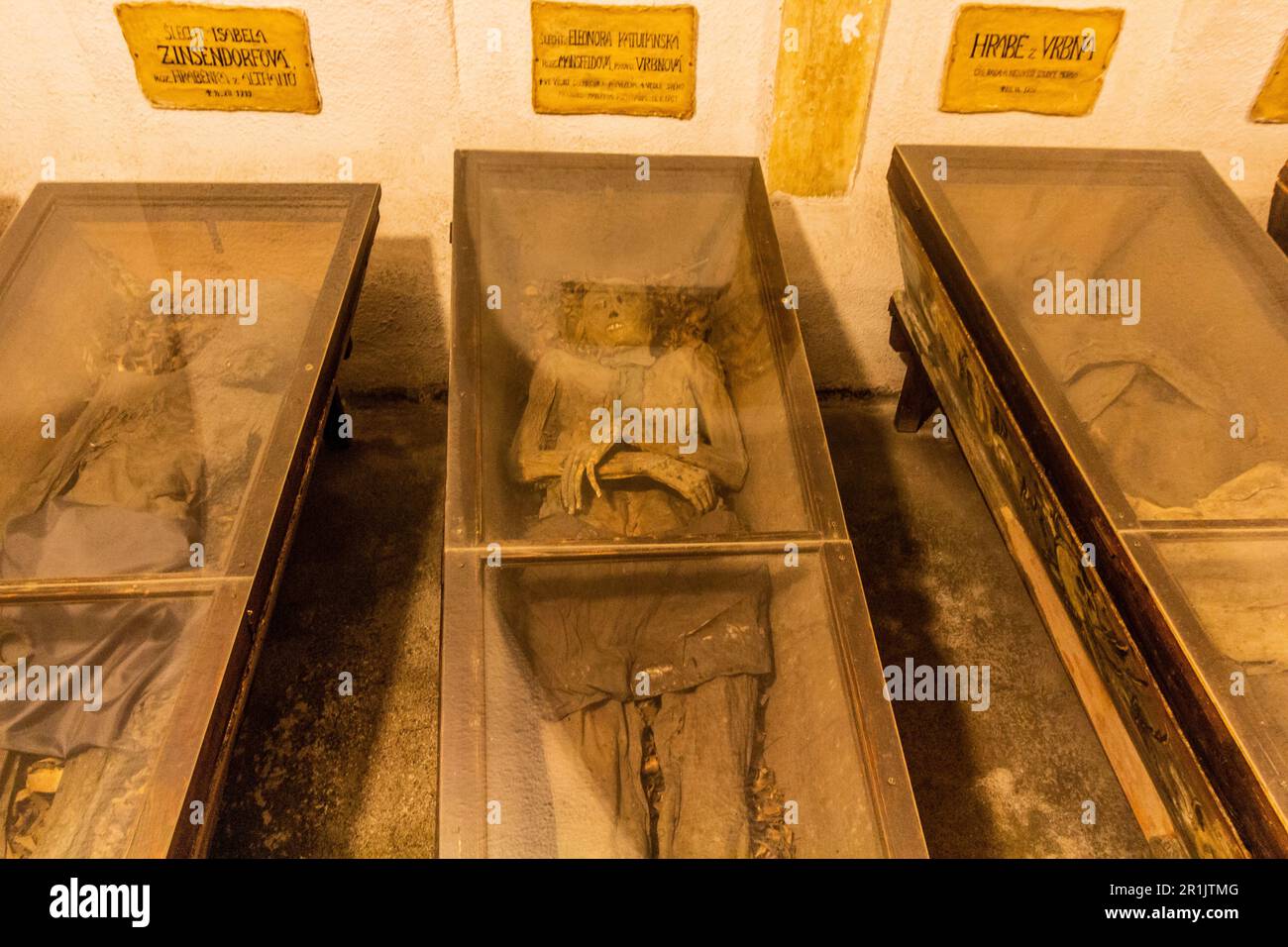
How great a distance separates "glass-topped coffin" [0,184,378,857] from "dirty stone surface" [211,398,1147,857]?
2.36 feet

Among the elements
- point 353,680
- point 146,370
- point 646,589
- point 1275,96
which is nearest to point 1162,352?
point 1275,96

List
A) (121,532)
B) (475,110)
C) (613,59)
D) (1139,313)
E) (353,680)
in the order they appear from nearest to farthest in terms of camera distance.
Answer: (121,532)
(1139,313)
(353,680)
(613,59)
(475,110)

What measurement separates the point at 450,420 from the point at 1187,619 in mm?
1604

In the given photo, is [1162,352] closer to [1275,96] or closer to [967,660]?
[967,660]

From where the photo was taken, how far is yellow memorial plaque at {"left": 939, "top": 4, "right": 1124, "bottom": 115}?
9.23 feet

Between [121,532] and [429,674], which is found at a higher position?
[121,532]

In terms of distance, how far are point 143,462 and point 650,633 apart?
1347 mm

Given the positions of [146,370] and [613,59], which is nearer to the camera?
[146,370]

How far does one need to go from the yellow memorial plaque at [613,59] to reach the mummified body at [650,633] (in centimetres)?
118

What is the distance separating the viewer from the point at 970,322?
2467 mm

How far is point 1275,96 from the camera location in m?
3.04

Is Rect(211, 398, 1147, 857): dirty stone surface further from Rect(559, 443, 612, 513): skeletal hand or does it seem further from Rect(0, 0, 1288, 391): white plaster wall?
Rect(0, 0, 1288, 391): white plaster wall

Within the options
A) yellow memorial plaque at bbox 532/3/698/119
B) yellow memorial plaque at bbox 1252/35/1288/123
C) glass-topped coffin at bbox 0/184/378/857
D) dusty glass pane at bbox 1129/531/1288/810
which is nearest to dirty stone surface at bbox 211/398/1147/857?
glass-topped coffin at bbox 0/184/378/857

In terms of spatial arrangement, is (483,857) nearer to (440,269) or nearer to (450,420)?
(450,420)
